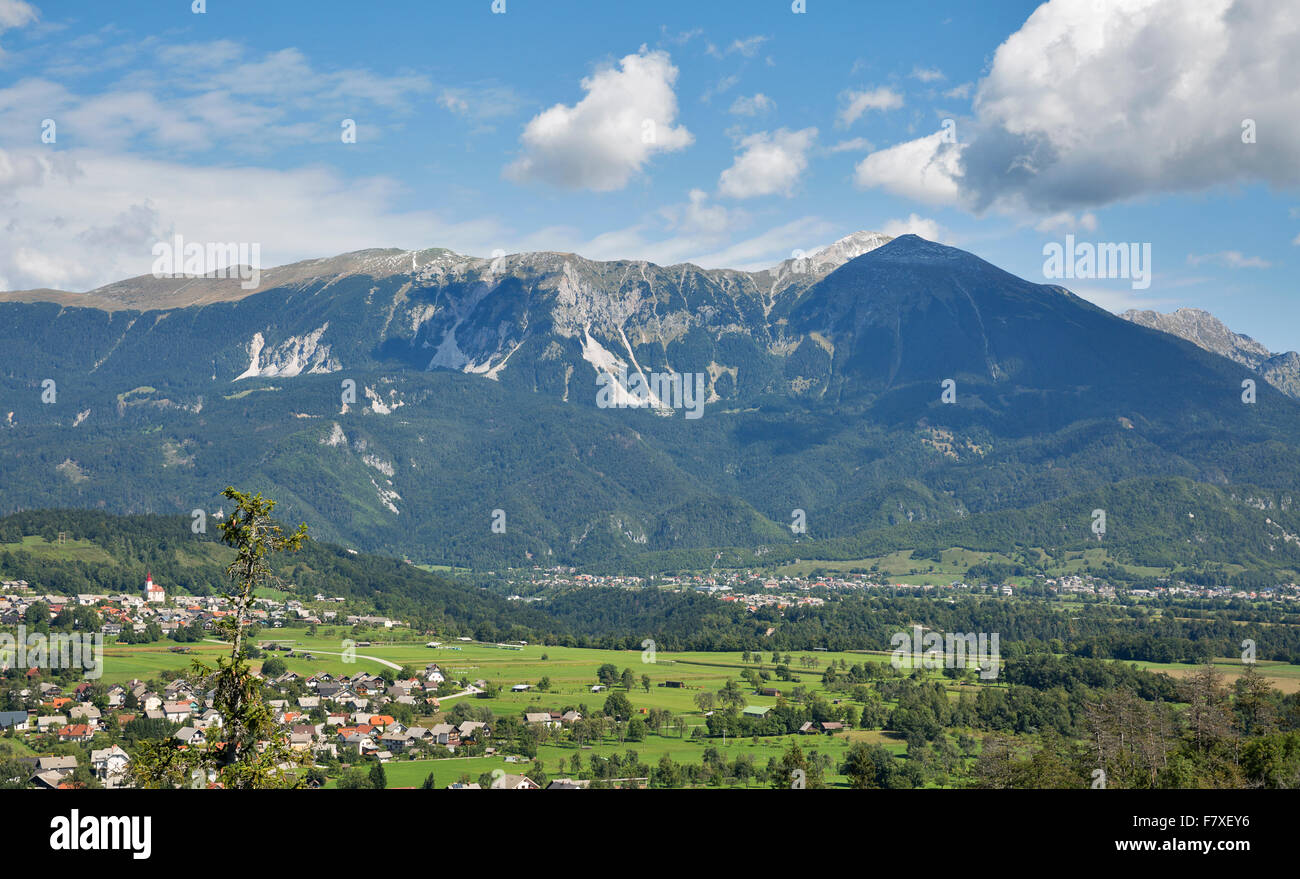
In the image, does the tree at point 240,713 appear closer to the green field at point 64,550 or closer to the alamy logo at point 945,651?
the alamy logo at point 945,651

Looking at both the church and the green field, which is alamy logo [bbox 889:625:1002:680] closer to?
the church

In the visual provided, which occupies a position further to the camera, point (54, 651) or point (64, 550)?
point (64, 550)
